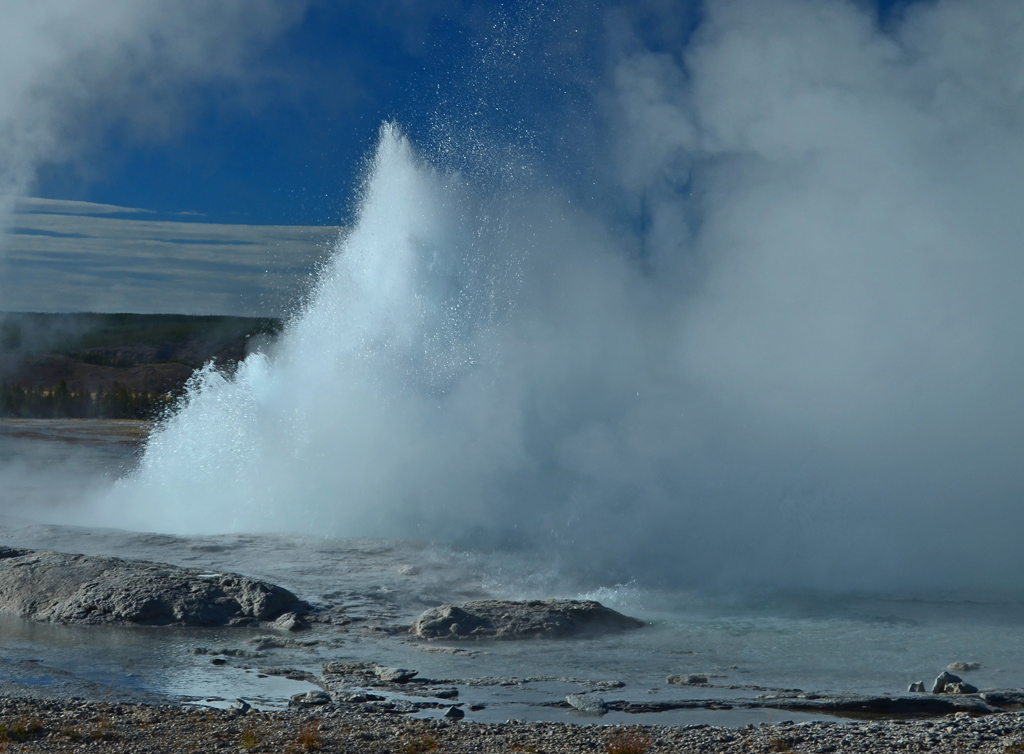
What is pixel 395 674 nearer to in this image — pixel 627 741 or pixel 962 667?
pixel 627 741

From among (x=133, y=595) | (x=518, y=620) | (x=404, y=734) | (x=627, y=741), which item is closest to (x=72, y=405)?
(x=133, y=595)

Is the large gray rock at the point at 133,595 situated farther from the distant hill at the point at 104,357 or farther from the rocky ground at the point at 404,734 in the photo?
the distant hill at the point at 104,357

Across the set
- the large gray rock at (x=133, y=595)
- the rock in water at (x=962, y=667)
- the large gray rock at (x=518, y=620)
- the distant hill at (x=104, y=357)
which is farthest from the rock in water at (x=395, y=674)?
the distant hill at (x=104, y=357)

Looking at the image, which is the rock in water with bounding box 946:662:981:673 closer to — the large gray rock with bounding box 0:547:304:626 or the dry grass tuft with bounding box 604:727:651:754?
the dry grass tuft with bounding box 604:727:651:754

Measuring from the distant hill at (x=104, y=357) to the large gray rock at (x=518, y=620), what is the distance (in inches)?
1610

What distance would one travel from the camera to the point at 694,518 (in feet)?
50.6

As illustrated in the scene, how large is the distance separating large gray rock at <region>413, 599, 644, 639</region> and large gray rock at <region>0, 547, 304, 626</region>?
5.40 ft

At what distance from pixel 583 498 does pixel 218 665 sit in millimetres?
8091

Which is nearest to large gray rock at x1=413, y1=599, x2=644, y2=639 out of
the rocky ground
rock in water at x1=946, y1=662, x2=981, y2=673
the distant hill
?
the rocky ground

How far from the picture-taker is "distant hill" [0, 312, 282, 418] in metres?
53.9

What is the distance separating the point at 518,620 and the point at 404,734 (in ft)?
13.0

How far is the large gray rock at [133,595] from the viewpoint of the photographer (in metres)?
10.4

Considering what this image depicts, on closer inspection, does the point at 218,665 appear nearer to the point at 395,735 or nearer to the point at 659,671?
the point at 395,735

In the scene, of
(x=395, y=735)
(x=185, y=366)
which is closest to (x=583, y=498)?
(x=395, y=735)
